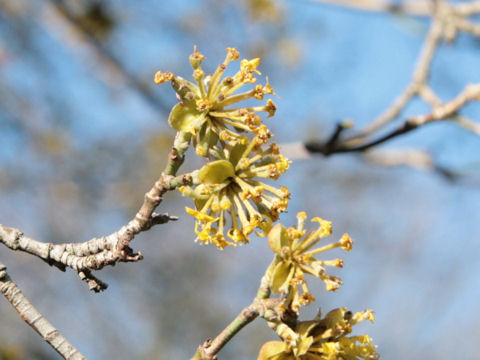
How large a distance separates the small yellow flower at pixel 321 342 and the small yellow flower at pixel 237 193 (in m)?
0.34

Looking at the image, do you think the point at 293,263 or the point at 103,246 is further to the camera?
the point at 103,246

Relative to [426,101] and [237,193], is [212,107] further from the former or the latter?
[426,101]

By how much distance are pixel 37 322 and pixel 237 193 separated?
0.82m

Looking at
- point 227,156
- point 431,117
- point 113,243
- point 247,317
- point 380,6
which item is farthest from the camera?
point 380,6

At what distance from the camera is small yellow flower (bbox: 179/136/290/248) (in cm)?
184

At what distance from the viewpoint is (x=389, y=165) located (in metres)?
4.46

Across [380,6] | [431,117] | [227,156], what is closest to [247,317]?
[227,156]

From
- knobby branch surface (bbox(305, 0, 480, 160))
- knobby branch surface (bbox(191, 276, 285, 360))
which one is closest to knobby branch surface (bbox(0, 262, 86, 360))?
knobby branch surface (bbox(191, 276, 285, 360))

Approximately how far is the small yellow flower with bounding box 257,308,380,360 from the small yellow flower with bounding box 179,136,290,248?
13.3 inches

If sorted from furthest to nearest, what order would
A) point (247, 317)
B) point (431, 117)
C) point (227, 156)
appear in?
point (431, 117) → point (227, 156) → point (247, 317)

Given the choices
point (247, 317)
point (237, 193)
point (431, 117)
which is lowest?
point (247, 317)

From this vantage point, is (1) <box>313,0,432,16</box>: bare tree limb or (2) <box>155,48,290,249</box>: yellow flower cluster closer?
(2) <box>155,48,290,249</box>: yellow flower cluster

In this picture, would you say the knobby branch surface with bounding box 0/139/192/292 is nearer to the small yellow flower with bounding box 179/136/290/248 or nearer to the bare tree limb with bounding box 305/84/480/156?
the small yellow flower with bounding box 179/136/290/248

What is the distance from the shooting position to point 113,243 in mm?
2057
